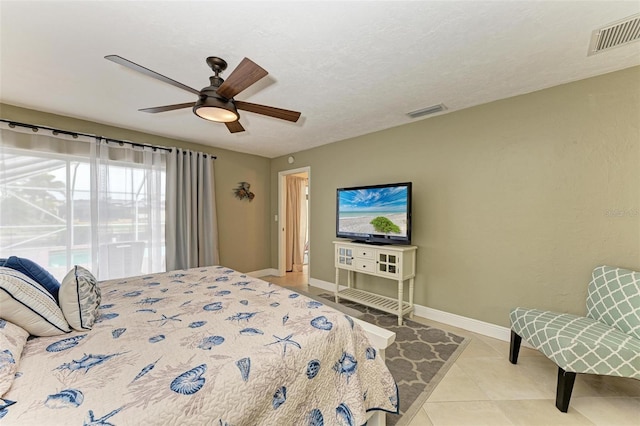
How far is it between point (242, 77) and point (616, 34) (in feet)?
7.94

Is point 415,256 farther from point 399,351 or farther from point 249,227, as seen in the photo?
point 249,227

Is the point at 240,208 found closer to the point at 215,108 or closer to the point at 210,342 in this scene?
the point at 215,108

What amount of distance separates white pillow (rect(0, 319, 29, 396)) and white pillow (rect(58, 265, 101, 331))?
158 mm

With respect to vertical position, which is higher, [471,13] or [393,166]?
[471,13]

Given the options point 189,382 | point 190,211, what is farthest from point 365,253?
point 190,211

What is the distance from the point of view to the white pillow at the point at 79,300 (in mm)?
1273

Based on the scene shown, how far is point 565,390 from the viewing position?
5.35ft

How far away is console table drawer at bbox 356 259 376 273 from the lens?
318 cm

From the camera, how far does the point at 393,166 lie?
342cm

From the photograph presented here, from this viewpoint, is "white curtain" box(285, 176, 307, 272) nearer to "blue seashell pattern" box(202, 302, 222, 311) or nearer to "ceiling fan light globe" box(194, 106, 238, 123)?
"ceiling fan light globe" box(194, 106, 238, 123)

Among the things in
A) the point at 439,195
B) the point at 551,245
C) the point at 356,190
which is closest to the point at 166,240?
the point at 356,190

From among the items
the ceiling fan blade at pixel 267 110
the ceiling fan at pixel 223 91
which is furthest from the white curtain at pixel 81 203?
the ceiling fan blade at pixel 267 110

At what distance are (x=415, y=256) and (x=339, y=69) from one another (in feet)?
7.48

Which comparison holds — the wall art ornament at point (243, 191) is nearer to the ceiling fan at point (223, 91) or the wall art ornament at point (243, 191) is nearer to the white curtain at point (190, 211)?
the white curtain at point (190, 211)
